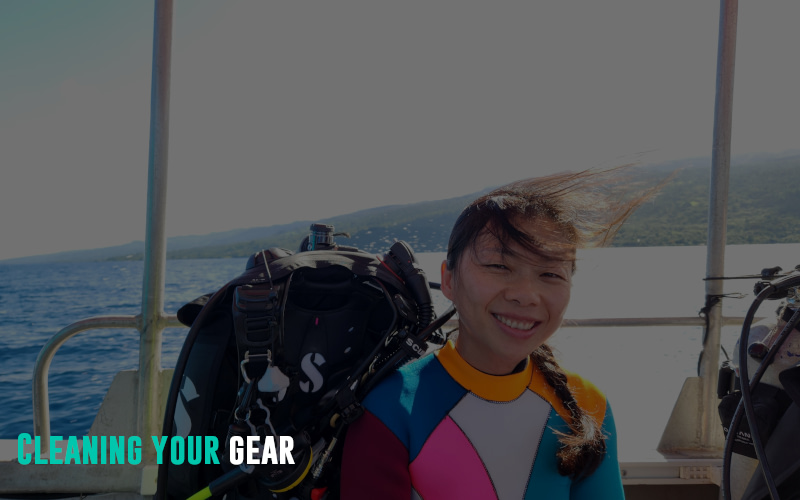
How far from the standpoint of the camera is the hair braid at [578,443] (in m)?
1.06

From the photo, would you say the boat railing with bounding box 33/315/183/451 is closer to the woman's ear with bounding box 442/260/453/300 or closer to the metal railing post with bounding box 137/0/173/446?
the metal railing post with bounding box 137/0/173/446

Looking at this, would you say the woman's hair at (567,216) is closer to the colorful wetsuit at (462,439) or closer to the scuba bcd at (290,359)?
the colorful wetsuit at (462,439)

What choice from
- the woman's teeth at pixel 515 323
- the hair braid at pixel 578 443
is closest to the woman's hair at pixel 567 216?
the hair braid at pixel 578 443

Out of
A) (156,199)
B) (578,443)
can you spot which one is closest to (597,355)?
(156,199)

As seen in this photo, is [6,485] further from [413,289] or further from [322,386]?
[413,289]

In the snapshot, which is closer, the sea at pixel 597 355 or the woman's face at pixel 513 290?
the woman's face at pixel 513 290

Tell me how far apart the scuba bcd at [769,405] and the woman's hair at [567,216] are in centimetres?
43

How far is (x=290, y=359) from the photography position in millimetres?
1101

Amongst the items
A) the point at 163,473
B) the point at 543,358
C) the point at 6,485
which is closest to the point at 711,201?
the point at 543,358

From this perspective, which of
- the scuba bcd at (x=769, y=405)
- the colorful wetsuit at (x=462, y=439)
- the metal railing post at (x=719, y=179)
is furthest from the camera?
the metal railing post at (x=719, y=179)

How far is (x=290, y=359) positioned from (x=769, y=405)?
1.28m

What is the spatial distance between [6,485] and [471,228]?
237 centimetres

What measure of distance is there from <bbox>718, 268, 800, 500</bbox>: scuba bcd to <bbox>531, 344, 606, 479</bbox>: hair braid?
0.41 metres

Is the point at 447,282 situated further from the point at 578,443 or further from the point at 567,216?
the point at 578,443
